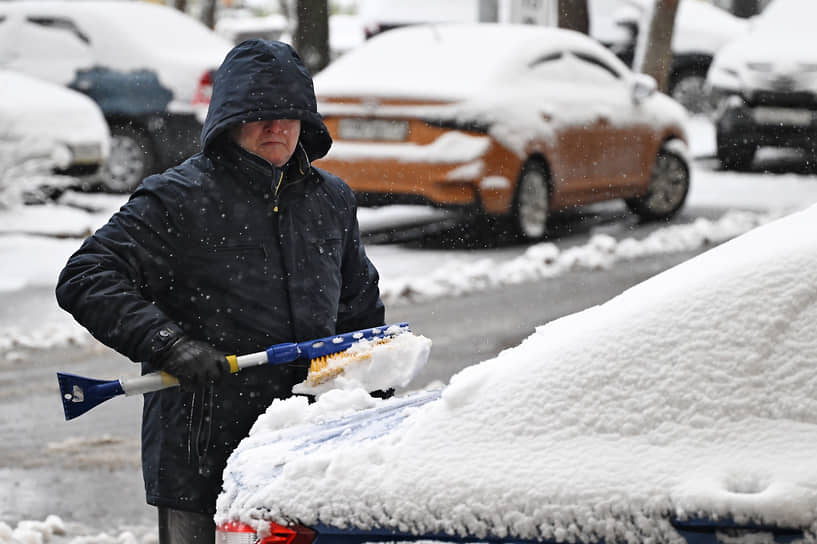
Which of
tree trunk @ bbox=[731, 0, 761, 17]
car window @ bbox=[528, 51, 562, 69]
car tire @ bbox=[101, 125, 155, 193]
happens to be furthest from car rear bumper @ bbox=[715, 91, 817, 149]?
tree trunk @ bbox=[731, 0, 761, 17]

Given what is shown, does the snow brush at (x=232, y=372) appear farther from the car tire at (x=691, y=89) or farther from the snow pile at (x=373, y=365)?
the car tire at (x=691, y=89)

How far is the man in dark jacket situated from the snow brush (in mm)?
47

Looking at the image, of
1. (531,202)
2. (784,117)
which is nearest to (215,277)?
(531,202)

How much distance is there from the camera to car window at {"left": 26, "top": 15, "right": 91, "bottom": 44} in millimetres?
12617

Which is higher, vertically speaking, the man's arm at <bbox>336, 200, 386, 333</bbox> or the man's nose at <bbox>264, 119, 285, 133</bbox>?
the man's nose at <bbox>264, 119, 285, 133</bbox>

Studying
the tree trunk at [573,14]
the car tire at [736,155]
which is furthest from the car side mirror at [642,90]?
the car tire at [736,155]

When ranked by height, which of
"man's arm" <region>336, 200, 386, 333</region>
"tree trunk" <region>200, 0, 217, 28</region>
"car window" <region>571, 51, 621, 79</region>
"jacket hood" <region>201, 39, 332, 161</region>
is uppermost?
"jacket hood" <region>201, 39, 332, 161</region>

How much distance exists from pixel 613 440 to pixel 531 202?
7406mm

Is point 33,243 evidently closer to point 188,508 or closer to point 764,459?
point 188,508

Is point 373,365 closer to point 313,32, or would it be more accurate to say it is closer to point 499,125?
point 499,125

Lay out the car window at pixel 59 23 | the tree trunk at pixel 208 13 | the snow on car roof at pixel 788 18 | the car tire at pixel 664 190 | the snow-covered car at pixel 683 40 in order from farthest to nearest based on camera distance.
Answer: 1. the tree trunk at pixel 208 13
2. the snow-covered car at pixel 683 40
3. the snow on car roof at pixel 788 18
4. the car window at pixel 59 23
5. the car tire at pixel 664 190

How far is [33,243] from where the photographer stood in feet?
31.5

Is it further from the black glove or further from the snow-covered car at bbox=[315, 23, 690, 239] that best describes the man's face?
the snow-covered car at bbox=[315, 23, 690, 239]

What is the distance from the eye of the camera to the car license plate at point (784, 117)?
1338 cm
